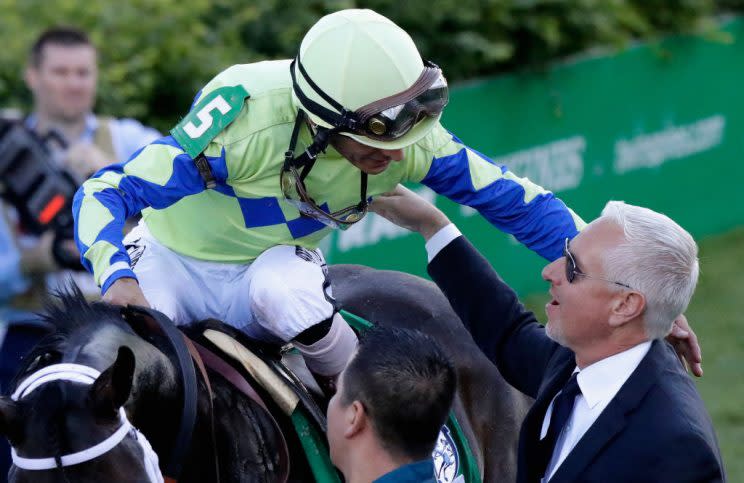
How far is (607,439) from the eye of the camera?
2871 mm

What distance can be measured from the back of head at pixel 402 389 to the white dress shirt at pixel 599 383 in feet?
1.49

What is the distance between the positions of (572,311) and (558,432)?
332 mm

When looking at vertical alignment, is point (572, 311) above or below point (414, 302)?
above

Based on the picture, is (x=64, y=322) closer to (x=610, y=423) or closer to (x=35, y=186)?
(x=610, y=423)

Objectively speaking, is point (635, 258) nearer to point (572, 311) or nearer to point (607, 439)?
point (572, 311)

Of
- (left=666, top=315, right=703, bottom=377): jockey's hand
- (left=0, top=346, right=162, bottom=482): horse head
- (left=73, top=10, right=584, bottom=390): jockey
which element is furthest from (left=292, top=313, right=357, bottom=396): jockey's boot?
(left=666, top=315, right=703, bottom=377): jockey's hand

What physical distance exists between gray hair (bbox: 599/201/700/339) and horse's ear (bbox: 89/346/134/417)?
3.87 feet

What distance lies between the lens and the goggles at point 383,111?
3295 mm

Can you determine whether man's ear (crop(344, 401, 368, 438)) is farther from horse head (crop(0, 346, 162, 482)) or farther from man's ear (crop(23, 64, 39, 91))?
man's ear (crop(23, 64, 39, 91))

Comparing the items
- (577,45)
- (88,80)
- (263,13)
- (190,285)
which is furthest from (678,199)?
(190,285)

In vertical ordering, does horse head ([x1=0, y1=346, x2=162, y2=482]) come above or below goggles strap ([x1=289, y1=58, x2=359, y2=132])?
below

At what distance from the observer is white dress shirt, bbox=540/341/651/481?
295cm

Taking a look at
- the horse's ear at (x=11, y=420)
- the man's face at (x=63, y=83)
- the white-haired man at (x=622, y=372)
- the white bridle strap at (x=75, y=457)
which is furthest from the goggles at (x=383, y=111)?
the man's face at (x=63, y=83)

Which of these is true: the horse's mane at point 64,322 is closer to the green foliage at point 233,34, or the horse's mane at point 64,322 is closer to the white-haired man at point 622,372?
the white-haired man at point 622,372
